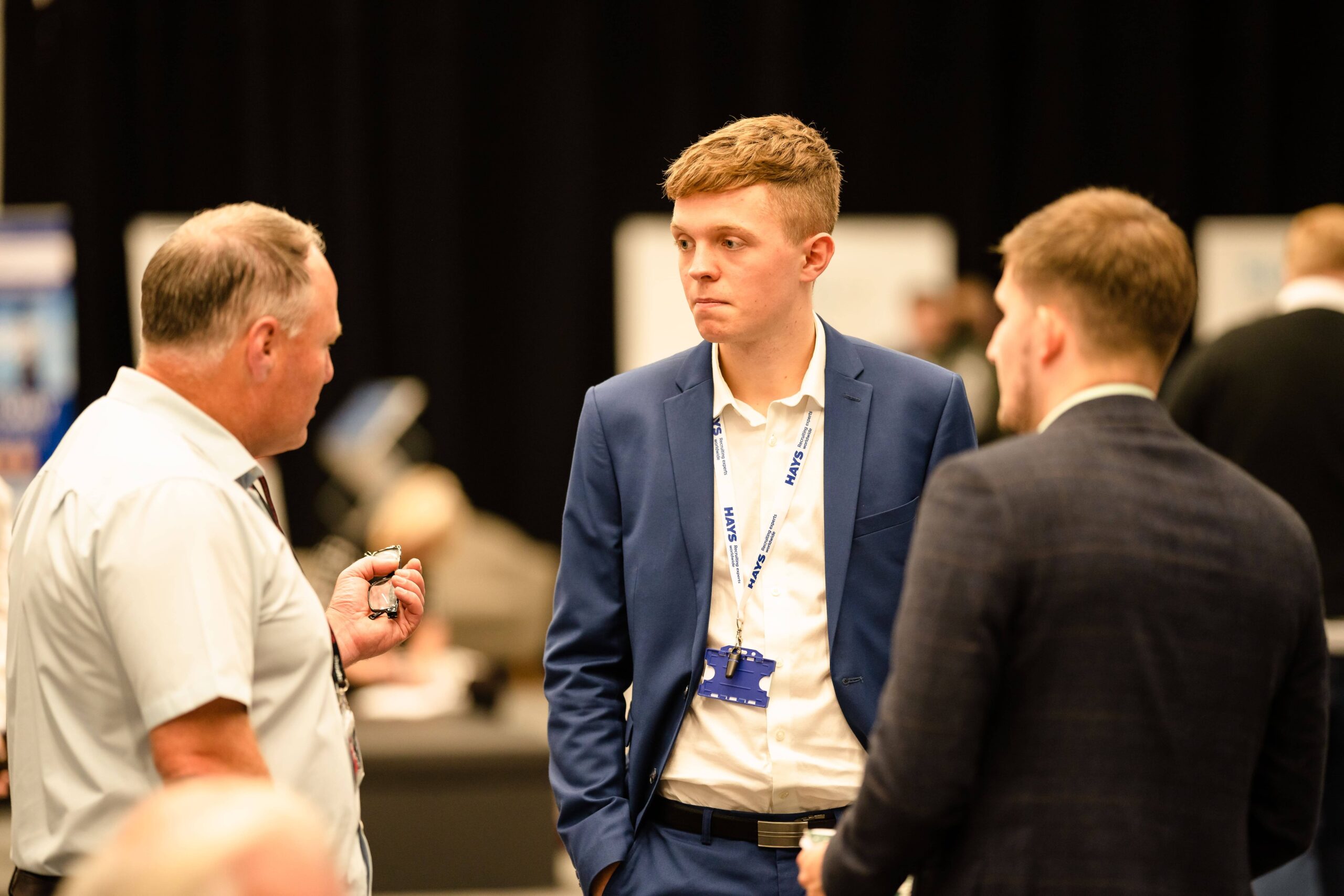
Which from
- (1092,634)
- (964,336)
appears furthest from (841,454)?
(964,336)

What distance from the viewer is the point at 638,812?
2055 millimetres

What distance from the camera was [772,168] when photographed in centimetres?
206

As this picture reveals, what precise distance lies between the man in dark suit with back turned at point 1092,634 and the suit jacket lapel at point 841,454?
485 mm

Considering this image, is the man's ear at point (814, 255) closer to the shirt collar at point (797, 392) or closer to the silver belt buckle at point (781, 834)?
the shirt collar at point (797, 392)

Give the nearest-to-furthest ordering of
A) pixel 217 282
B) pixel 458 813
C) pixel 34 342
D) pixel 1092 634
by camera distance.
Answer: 1. pixel 1092 634
2. pixel 217 282
3. pixel 458 813
4. pixel 34 342

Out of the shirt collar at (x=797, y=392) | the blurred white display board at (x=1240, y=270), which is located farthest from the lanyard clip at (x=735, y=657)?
the blurred white display board at (x=1240, y=270)

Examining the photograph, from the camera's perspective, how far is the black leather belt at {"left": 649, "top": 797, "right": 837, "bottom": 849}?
1.96 m

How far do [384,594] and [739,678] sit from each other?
56 cm

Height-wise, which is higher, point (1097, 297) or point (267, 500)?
point (1097, 297)

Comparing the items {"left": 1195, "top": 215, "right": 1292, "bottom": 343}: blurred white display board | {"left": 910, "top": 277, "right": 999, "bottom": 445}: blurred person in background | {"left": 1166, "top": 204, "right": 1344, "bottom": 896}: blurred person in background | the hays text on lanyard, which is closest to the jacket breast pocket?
the hays text on lanyard

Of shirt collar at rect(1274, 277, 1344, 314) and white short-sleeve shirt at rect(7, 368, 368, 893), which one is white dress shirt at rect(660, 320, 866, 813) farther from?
shirt collar at rect(1274, 277, 1344, 314)

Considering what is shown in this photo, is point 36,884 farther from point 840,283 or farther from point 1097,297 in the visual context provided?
point 840,283

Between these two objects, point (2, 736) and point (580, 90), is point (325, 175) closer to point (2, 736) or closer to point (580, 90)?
point (580, 90)

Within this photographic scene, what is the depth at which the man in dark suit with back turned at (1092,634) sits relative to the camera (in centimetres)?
144
